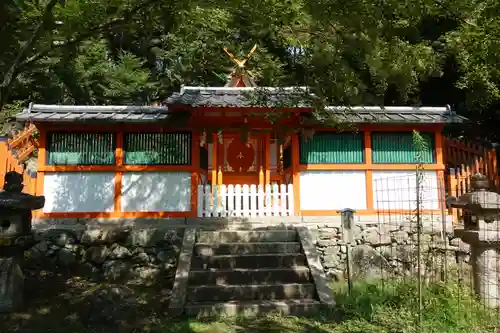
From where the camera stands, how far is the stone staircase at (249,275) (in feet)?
22.4

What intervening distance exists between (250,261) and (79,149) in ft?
17.8

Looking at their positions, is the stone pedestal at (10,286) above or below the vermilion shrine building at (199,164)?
below

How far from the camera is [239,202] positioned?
10.3 metres

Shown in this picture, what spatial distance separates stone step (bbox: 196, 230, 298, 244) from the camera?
901 centimetres

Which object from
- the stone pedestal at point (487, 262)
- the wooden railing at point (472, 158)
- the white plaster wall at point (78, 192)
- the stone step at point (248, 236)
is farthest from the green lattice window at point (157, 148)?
the wooden railing at point (472, 158)

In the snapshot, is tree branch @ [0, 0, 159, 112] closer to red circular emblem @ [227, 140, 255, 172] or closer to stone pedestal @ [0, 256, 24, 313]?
stone pedestal @ [0, 256, 24, 313]

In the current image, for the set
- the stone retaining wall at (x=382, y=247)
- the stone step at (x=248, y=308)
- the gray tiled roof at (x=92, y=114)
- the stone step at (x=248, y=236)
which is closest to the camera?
the stone step at (x=248, y=308)

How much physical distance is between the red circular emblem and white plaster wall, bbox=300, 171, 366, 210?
180cm

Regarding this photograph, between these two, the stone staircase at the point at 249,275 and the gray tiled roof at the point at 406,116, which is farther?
the gray tiled roof at the point at 406,116

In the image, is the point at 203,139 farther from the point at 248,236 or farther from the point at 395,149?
the point at 395,149

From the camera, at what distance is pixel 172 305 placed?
666 cm

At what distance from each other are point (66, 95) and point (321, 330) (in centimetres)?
1942

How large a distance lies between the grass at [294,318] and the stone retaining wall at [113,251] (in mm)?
1786

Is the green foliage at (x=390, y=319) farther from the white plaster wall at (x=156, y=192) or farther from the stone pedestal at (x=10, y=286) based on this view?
the white plaster wall at (x=156, y=192)
